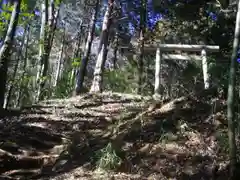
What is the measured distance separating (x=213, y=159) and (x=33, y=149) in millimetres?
3598

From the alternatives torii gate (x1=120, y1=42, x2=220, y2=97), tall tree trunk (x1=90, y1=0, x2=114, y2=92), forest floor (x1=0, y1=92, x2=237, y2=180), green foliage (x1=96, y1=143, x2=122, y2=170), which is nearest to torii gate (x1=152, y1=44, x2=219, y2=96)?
torii gate (x1=120, y1=42, x2=220, y2=97)

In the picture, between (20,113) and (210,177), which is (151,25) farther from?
(210,177)

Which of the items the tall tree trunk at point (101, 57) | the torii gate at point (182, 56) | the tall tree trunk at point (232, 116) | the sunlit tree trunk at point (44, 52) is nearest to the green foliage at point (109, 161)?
the tall tree trunk at point (232, 116)

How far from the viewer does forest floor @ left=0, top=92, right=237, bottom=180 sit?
4855mm

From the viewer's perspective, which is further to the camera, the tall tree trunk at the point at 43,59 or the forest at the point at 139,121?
the tall tree trunk at the point at 43,59

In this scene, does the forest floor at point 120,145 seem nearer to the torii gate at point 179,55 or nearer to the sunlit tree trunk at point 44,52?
the torii gate at point 179,55

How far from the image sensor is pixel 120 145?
5742 millimetres

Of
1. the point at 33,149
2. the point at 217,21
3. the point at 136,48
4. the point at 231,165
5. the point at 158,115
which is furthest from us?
the point at 136,48

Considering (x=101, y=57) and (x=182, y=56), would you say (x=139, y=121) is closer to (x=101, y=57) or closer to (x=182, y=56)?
(x=182, y=56)

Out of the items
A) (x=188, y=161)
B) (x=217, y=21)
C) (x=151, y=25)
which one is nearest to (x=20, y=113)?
(x=188, y=161)

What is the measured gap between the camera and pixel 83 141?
6.86 meters

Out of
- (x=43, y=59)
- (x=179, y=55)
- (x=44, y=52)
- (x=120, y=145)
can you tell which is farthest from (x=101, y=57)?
(x=120, y=145)

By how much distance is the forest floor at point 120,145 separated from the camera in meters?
4.86

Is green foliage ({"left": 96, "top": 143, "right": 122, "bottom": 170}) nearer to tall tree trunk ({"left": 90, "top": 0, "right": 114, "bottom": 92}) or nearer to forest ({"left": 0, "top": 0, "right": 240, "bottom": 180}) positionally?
forest ({"left": 0, "top": 0, "right": 240, "bottom": 180})
